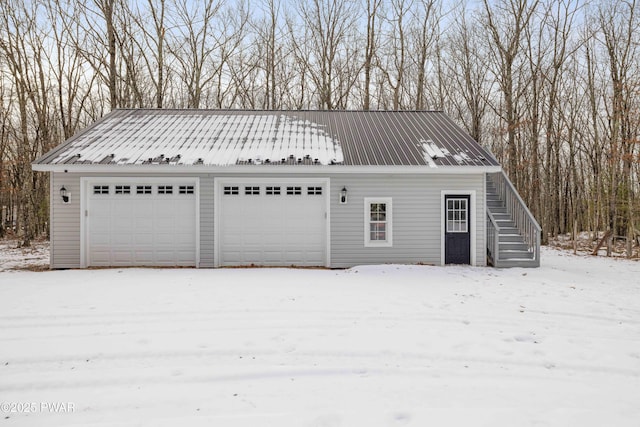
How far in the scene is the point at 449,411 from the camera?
9.44 feet

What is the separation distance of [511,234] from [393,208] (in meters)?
3.43

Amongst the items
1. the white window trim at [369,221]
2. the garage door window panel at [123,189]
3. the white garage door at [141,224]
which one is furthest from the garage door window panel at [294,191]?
the garage door window panel at [123,189]

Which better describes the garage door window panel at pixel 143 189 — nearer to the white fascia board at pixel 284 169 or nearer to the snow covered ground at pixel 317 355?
the white fascia board at pixel 284 169

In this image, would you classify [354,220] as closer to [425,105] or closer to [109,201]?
[109,201]

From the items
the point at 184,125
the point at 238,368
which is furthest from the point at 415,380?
the point at 184,125

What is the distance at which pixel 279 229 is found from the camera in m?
10.1

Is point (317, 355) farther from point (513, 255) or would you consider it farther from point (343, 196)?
point (513, 255)

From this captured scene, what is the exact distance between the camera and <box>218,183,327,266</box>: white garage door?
1004 centimetres

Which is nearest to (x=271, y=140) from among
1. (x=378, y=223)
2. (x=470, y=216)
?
(x=378, y=223)

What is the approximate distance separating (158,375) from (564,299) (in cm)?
637

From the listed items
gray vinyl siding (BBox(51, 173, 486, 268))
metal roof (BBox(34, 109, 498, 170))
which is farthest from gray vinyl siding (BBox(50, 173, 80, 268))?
gray vinyl siding (BBox(51, 173, 486, 268))

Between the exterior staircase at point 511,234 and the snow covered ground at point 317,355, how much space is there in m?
2.44

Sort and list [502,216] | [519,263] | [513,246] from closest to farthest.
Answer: [519,263] → [513,246] → [502,216]

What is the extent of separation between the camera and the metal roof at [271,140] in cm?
980
